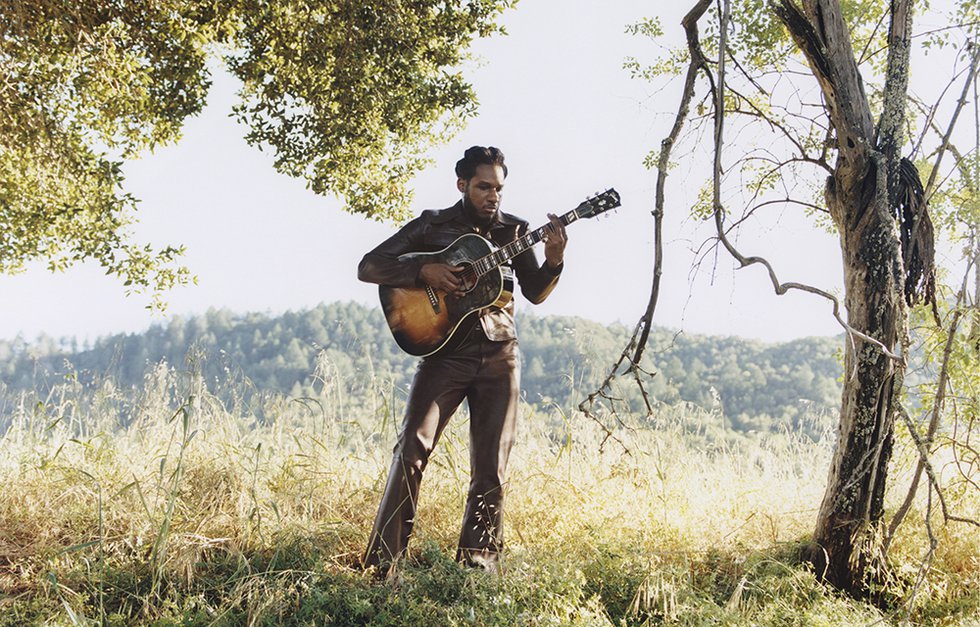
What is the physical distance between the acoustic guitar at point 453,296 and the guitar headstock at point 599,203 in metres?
0.03

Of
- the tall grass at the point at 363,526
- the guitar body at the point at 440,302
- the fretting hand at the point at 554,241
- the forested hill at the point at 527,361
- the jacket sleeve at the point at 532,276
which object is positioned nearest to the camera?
the tall grass at the point at 363,526

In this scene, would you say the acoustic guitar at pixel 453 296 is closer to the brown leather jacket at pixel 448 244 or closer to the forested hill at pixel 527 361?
the brown leather jacket at pixel 448 244

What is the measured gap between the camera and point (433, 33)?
20.7 ft

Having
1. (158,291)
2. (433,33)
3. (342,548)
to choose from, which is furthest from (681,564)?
(158,291)

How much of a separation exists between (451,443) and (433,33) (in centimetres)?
302

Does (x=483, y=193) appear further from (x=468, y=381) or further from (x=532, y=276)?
(x=468, y=381)

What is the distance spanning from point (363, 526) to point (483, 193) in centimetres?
188

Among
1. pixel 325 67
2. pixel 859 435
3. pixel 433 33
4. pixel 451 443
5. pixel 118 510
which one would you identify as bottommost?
pixel 118 510

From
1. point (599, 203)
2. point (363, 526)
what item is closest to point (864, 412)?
point (599, 203)

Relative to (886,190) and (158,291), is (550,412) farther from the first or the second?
(158,291)

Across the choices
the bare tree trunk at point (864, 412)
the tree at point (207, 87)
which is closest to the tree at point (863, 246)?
the bare tree trunk at point (864, 412)

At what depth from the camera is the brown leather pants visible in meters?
3.90

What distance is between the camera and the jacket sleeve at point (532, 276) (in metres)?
4.04

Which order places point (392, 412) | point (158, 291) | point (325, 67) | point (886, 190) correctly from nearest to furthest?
point (886, 190), point (392, 412), point (325, 67), point (158, 291)
